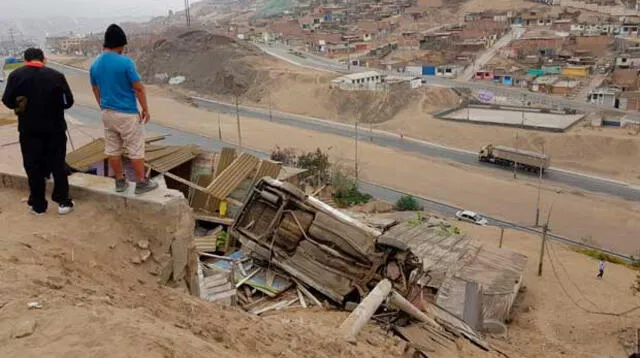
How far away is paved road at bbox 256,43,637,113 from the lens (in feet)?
168

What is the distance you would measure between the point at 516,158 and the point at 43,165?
34579 mm

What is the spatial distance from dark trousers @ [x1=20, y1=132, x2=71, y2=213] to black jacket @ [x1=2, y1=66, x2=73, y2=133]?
11 cm

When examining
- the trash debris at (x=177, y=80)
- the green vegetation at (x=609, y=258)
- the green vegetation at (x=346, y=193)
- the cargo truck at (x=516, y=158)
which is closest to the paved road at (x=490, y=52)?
the cargo truck at (x=516, y=158)

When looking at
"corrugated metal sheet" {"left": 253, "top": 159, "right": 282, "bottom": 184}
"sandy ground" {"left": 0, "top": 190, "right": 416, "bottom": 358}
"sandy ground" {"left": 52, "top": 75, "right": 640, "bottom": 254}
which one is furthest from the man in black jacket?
"sandy ground" {"left": 52, "top": 75, "right": 640, "bottom": 254}

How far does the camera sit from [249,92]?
6506 centimetres

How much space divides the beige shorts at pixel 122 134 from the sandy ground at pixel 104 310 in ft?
2.11

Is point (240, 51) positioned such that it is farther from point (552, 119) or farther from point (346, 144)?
point (552, 119)

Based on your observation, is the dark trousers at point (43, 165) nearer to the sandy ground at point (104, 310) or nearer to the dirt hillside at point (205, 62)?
the sandy ground at point (104, 310)

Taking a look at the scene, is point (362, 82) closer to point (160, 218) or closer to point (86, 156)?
point (86, 156)

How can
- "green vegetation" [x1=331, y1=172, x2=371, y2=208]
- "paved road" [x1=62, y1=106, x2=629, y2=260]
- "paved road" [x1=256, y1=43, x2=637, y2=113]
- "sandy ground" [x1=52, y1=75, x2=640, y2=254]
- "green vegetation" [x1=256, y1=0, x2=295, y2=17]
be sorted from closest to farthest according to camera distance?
"paved road" [x1=62, y1=106, x2=629, y2=260] → "sandy ground" [x1=52, y1=75, x2=640, y2=254] → "green vegetation" [x1=331, y1=172, x2=371, y2=208] → "paved road" [x1=256, y1=43, x2=637, y2=113] → "green vegetation" [x1=256, y1=0, x2=295, y2=17]

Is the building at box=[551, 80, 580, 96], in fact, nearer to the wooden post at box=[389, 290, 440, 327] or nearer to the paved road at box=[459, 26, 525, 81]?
the paved road at box=[459, 26, 525, 81]

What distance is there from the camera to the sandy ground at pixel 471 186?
27.0 metres

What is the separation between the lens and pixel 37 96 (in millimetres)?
5645

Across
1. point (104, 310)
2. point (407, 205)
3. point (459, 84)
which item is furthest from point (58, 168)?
point (459, 84)
